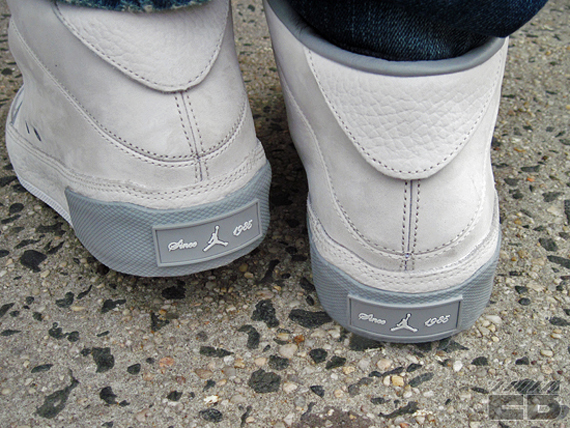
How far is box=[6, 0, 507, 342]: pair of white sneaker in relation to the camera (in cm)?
71

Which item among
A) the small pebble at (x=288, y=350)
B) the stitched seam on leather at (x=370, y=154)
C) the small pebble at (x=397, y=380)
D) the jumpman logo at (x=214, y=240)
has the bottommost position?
the small pebble at (x=397, y=380)

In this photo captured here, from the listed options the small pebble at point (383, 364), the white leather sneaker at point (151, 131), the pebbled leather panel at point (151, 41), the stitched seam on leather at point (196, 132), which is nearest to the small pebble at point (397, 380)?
the small pebble at point (383, 364)

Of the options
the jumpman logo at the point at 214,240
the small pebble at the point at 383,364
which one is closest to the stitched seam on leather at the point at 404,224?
the small pebble at the point at 383,364

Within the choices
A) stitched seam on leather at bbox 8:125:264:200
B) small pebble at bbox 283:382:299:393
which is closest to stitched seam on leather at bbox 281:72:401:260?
stitched seam on leather at bbox 8:125:264:200

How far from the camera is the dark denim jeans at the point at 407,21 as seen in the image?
0.64 metres

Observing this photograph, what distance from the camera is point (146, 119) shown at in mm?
788

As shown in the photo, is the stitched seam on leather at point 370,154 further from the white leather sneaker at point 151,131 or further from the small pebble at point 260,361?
the small pebble at point 260,361

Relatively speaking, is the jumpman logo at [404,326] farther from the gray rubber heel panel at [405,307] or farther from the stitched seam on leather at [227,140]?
the stitched seam on leather at [227,140]

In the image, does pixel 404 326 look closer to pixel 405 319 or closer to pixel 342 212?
pixel 405 319

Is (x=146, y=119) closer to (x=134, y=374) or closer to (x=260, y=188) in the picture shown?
(x=260, y=188)

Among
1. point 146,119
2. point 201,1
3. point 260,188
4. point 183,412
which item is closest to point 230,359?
point 183,412

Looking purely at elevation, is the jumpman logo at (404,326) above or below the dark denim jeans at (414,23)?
below

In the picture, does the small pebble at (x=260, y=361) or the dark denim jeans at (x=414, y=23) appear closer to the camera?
the dark denim jeans at (x=414, y=23)

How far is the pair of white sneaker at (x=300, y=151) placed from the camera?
714mm
